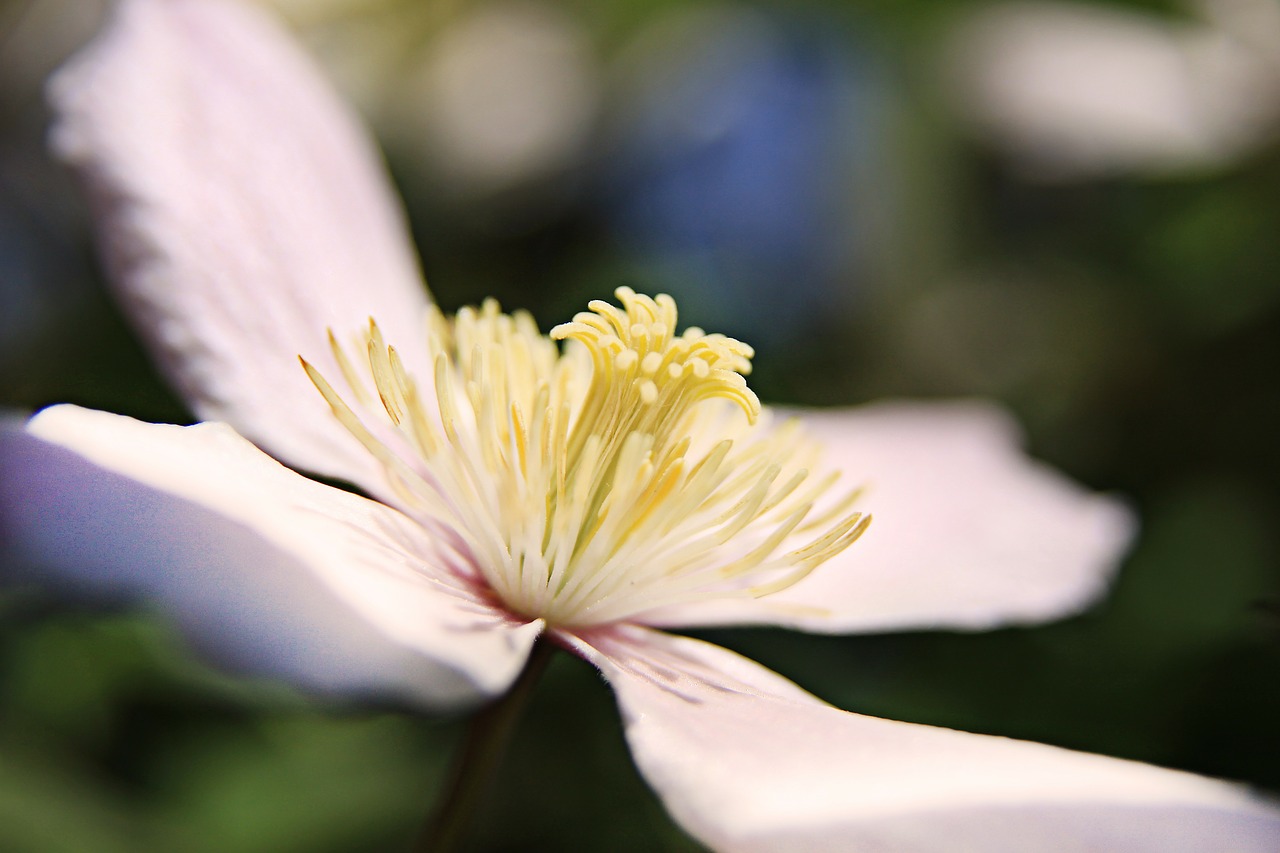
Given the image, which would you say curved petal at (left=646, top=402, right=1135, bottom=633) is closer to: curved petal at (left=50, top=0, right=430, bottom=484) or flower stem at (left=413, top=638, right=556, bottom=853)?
flower stem at (left=413, top=638, right=556, bottom=853)

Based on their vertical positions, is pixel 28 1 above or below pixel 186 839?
above

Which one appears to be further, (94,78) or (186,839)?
(186,839)

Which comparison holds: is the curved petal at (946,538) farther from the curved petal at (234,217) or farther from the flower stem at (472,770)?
the curved petal at (234,217)

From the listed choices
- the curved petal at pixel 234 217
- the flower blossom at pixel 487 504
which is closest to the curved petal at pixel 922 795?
the flower blossom at pixel 487 504

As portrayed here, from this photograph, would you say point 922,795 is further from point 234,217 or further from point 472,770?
point 234,217

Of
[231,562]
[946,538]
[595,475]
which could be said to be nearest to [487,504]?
[595,475]

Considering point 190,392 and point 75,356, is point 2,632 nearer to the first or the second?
point 75,356

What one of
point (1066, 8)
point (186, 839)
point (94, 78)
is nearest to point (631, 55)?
point (1066, 8)
